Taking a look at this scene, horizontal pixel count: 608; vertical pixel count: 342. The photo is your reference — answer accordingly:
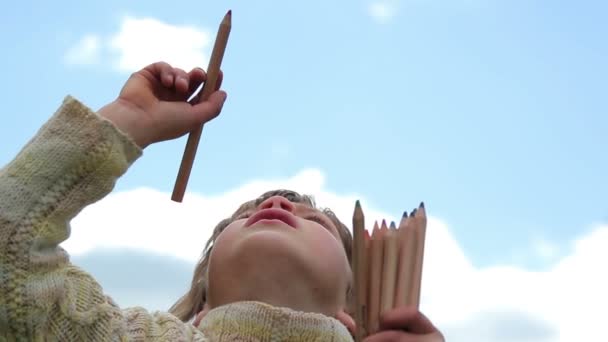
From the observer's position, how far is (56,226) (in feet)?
5.53

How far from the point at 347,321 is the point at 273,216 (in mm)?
Result: 314

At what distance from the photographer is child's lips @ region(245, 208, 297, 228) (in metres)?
2.12

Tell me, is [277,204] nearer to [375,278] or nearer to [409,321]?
[375,278]

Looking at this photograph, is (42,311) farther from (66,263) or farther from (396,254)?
(396,254)

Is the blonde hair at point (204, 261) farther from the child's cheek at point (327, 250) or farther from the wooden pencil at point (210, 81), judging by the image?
the wooden pencil at point (210, 81)

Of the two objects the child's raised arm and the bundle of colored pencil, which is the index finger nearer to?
the bundle of colored pencil

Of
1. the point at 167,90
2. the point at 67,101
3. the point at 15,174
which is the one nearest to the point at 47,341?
the point at 15,174

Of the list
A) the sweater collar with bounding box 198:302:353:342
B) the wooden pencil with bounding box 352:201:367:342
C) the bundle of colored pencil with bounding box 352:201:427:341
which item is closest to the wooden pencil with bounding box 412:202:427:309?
the bundle of colored pencil with bounding box 352:201:427:341

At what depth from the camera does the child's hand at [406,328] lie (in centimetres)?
196

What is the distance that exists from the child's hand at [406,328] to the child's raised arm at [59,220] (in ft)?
1.50

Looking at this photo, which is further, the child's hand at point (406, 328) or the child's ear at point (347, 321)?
the child's ear at point (347, 321)

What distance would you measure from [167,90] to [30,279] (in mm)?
525

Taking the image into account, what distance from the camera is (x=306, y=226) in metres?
2.14

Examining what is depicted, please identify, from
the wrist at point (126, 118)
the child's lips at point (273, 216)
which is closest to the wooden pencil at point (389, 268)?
the child's lips at point (273, 216)
